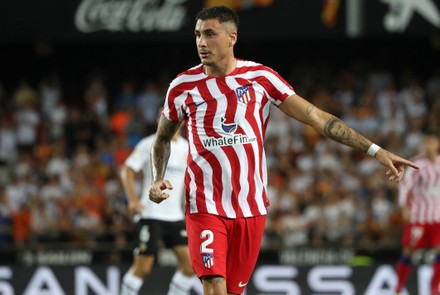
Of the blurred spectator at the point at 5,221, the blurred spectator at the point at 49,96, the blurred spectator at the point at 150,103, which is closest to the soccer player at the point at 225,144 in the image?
the blurred spectator at the point at 5,221

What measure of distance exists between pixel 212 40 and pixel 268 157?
414 inches

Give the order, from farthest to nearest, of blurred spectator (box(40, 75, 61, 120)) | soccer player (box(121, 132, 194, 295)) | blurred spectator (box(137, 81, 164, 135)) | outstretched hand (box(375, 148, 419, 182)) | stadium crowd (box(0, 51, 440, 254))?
blurred spectator (box(40, 75, 61, 120)), blurred spectator (box(137, 81, 164, 135)), stadium crowd (box(0, 51, 440, 254)), soccer player (box(121, 132, 194, 295)), outstretched hand (box(375, 148, 419, 182))

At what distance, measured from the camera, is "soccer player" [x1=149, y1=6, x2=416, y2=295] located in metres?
5.79

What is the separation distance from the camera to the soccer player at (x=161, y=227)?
8984 mm

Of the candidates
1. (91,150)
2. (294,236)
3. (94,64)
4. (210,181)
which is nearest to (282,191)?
(294,236)

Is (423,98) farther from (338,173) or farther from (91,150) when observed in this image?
(91,150)

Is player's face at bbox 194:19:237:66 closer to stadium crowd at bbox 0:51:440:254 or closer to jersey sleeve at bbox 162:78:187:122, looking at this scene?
jersey sleeve at bbox 162:78:187:122

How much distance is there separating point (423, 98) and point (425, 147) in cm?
658

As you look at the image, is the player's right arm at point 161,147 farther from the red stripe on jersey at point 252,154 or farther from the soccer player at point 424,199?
the soccer player at point 424,199

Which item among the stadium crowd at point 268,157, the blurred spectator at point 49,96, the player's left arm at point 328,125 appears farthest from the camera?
the blurred spectator at point 49,96

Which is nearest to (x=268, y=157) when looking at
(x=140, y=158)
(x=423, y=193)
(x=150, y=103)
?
(x=150, y=103)

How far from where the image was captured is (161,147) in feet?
20.2

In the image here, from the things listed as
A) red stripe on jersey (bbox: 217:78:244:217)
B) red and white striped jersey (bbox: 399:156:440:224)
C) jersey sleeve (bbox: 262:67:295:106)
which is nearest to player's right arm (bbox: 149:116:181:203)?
red stripe on jersey (bbox: 217:78:244:217)

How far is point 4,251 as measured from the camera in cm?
1352
